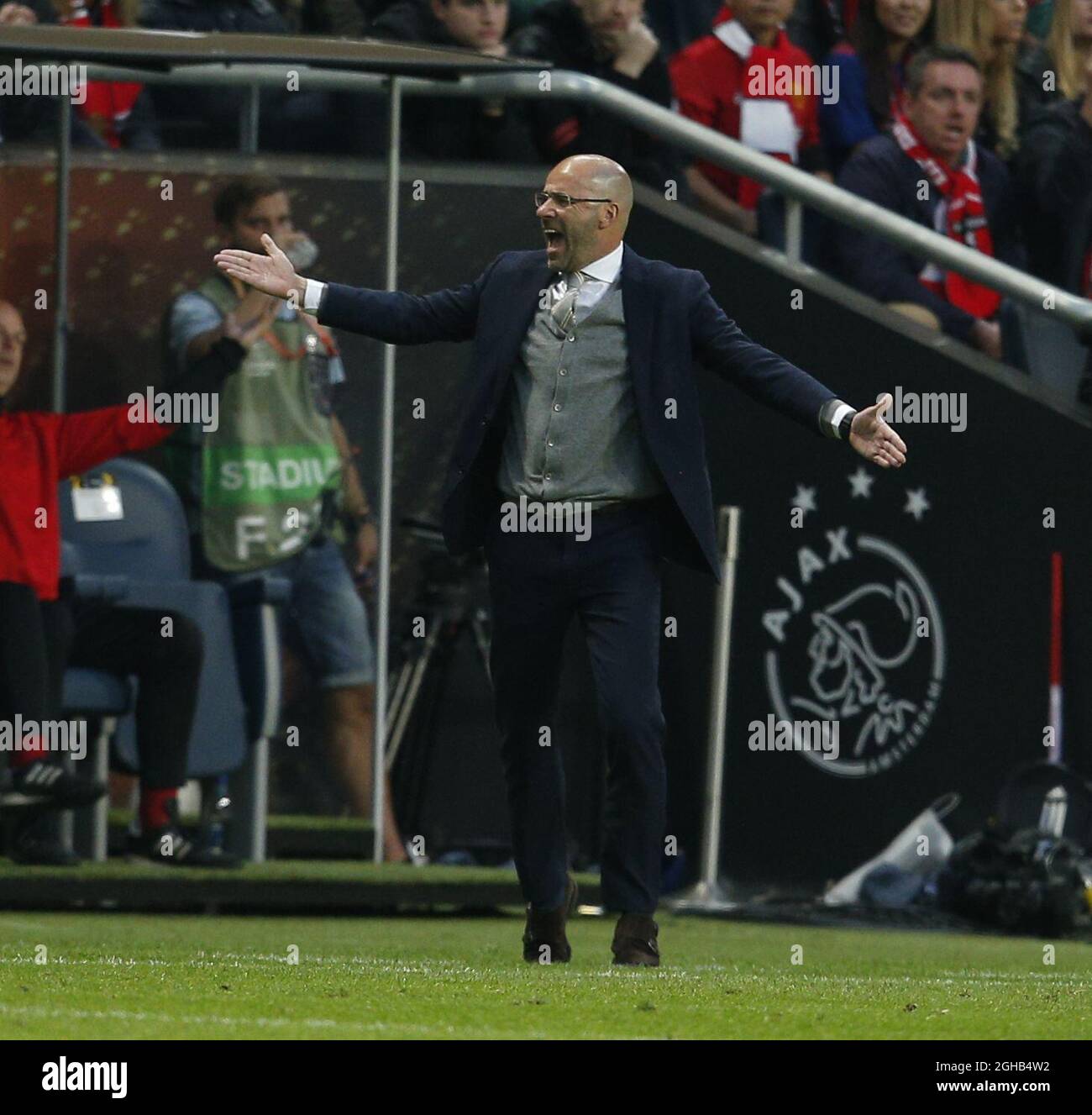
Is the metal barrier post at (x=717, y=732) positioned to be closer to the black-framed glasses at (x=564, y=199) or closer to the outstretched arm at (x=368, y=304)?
the outstretched arm at (x=368, y=304)

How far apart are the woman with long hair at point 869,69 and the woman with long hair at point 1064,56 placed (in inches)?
25.4

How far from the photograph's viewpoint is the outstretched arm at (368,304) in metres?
7.77

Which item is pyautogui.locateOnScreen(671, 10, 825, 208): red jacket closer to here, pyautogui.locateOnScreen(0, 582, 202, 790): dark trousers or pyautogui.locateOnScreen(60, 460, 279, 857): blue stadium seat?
pyautogui.locateOnScreen(60, 460, 279, 857): blue stadium seat

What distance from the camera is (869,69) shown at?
12812 mm

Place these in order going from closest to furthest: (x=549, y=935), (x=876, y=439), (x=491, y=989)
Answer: (x=491, y=989), (x=876, y=439), (x=549, y=935)

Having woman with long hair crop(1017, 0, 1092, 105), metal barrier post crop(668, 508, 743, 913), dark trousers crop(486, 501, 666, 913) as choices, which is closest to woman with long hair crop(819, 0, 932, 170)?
woman with long hair crop(1017, 0, 1092, 105)

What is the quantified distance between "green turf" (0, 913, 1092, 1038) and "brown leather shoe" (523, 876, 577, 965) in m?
0.08

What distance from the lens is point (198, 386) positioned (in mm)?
11180

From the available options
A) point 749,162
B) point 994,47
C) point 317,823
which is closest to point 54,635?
point 317,823

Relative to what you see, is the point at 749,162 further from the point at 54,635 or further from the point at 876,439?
the point at 876,439

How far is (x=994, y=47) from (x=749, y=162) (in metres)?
1.84

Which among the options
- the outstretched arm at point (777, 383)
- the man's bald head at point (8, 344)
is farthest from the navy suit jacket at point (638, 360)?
the man's bald head at point (8, 344)

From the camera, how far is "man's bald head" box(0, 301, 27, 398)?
1090cm
